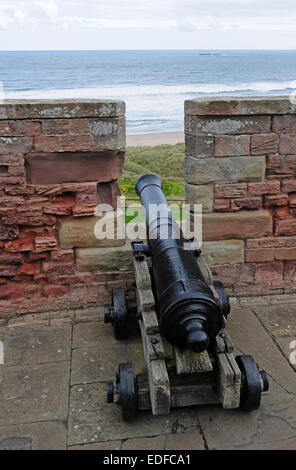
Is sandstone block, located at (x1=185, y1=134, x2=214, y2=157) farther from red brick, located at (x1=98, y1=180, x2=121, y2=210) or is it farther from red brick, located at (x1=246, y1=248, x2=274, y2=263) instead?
red brick, located at (x1=246, y1=248, x2=274, y2=263)

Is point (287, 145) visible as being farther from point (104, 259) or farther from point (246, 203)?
point (104, 259)

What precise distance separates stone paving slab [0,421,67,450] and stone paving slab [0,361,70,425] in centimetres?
6

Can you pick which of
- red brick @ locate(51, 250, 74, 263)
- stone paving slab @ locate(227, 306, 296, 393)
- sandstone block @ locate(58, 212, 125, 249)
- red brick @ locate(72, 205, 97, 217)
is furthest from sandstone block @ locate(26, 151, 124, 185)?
stone paving slab @ locate(227, 306, 296, 393)

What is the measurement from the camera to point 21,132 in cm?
407

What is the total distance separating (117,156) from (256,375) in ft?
7.67

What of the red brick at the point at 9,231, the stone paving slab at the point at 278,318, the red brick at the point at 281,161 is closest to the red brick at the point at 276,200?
the red brick at the point at 281,161

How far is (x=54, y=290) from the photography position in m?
4.62

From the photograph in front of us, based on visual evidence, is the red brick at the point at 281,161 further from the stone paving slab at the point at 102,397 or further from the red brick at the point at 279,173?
the stone paving slab at the point at 102,397

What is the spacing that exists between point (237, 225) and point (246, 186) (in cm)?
41

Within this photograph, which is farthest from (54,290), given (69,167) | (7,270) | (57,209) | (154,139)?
(154,139)

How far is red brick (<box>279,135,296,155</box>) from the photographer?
4418 millimetres

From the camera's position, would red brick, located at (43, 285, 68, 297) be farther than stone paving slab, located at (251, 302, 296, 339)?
Yes

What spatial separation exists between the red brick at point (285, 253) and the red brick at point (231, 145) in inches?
43.4

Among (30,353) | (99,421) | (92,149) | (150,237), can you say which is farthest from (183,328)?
(92,149)
